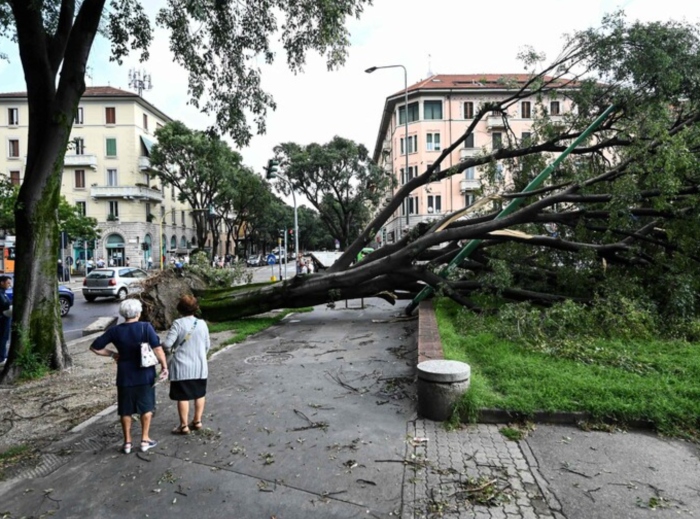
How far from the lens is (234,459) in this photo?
13.7 feet

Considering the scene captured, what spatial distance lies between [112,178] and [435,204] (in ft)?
107

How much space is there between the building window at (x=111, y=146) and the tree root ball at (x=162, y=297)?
4122cm

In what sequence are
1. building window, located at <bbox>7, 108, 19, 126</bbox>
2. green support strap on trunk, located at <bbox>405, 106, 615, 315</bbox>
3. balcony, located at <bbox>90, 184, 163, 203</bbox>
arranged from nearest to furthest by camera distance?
1. green support strap on trunk, located at <bbox>405, 106, 615, 315</bbox>
2. building window, located at <bbox>7, 108, 19, 126</bbox>
3. balcony, located at <bbox>90, 184, 163, 203</bbox>

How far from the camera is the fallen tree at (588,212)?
27.9 ft

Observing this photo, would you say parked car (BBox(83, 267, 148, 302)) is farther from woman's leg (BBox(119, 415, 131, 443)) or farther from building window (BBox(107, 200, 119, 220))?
building window (BBox(107, 200, 119, 220))

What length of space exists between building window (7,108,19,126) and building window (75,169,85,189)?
7116mm

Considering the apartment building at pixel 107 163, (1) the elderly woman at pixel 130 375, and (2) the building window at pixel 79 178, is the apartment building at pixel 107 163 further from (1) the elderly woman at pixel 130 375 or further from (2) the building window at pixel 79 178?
(1) the elderly woman at pixel 130 375

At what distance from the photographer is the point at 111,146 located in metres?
48.1

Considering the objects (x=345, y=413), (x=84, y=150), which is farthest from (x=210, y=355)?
(x=84, y=150)

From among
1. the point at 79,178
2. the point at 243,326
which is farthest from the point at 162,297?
the point at 79,178

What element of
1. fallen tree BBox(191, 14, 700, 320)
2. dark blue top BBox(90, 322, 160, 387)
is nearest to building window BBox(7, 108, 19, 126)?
fallen tree BBox(191, 14, 700, 320)

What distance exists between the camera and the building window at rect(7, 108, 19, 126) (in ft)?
154

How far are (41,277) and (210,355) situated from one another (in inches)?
118

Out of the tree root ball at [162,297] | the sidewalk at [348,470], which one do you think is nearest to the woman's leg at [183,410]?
the sidewalk at [348,470]
